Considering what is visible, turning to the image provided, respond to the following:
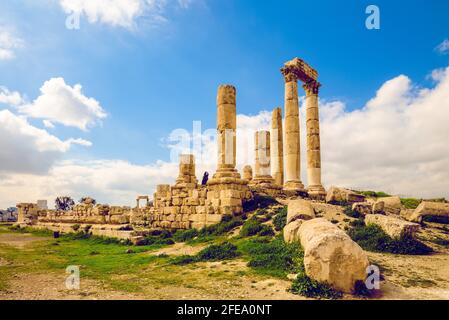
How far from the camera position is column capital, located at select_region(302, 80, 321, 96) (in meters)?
23.7

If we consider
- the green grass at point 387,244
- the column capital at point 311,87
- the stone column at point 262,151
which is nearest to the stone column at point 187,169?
the stone column at point 262,151

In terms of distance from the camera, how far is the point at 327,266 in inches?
246

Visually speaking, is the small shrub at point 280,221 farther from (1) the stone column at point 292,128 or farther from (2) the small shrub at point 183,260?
A: (1) the stone column at point 292,128

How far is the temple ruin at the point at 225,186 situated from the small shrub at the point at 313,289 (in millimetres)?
8996

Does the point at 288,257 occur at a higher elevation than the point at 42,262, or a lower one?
higher

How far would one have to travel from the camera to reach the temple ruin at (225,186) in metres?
16.4

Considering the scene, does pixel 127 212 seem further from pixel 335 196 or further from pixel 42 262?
pixel 335 196

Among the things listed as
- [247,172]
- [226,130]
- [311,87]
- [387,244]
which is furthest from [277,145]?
[387,244]

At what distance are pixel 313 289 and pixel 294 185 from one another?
1579cm

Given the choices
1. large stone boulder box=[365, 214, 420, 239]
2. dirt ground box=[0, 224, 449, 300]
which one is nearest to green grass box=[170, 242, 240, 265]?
dirt ground box=[0, 224, 449, 300]

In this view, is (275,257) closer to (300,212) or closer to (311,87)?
(300,212)

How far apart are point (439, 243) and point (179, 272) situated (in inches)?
374
